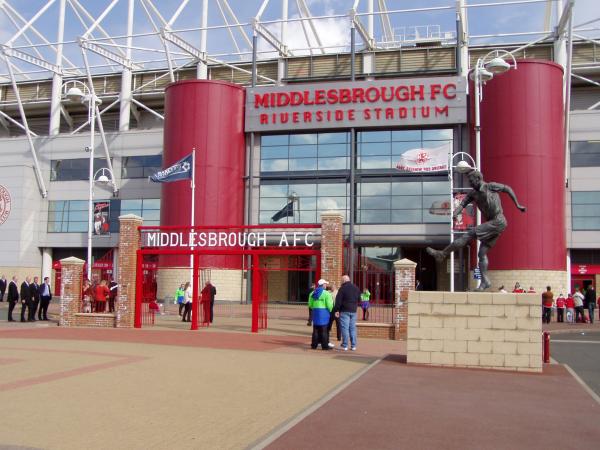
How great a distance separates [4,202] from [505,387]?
41109 millimetres

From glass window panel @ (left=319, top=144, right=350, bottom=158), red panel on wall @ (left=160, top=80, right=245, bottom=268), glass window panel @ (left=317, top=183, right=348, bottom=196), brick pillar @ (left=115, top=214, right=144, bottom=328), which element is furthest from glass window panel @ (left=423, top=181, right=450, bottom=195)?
brick pillar @ (left=115, top=214, right=144, bottom=328)

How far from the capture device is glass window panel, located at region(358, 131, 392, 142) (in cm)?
3878

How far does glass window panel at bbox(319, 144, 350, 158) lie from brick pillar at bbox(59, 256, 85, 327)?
67.0 ft

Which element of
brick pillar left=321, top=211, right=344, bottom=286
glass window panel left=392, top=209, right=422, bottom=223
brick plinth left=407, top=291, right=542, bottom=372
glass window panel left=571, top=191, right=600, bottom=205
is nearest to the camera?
brick plinth left=407, top=291, right=542, bottom=372

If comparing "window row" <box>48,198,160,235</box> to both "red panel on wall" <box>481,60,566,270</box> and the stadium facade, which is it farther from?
"red panel on wall" <box>481,60,566,270</box>

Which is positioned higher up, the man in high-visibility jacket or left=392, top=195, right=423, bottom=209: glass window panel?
left=392, top=195, right=423, bottom=209: glass window panel

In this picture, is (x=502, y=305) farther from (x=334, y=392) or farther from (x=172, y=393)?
Answer: (x=172, y=393)

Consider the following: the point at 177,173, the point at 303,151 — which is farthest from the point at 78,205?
the point at 177,173

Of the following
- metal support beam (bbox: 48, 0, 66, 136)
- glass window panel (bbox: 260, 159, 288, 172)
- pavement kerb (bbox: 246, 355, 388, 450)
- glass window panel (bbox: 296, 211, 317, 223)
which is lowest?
pavement kerb (bbox: 246, 355, 388, 450)

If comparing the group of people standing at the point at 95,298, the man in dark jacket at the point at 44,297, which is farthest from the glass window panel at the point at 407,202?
the man in dark jacket at the point at 44,297

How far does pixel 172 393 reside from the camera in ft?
29.5

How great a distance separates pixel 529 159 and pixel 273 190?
47.7 ft

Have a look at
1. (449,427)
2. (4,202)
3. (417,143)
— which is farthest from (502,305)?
(4,202)

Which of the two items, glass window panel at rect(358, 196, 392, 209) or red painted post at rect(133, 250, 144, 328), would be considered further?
glass window panel at rect(358, 196, 392, 209)
